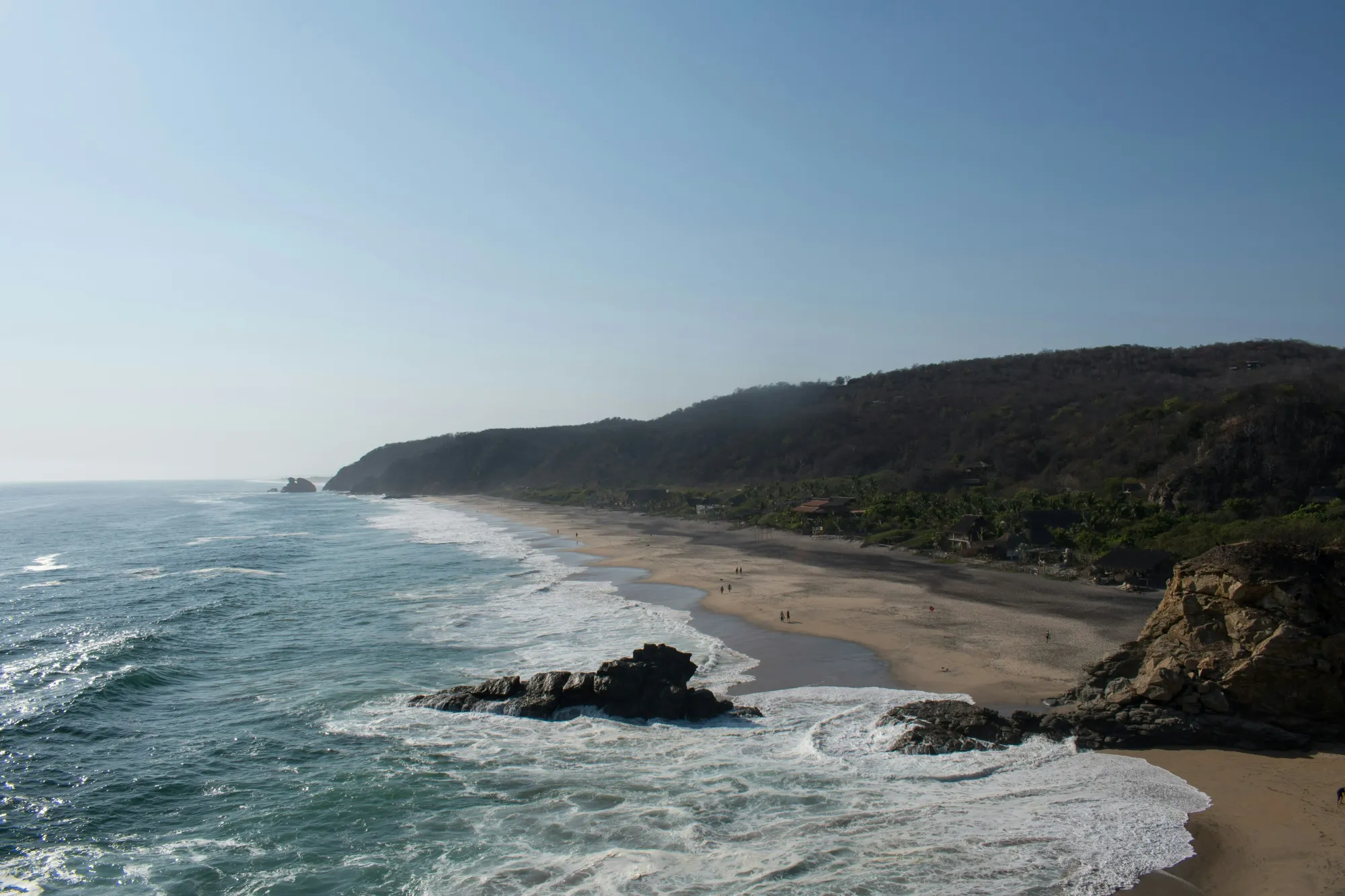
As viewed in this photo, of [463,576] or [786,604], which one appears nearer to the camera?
[786,604]

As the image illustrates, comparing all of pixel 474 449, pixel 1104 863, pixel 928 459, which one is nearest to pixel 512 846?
pixel 1104 863

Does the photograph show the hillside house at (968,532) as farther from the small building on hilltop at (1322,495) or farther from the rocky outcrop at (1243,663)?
the rocky outcrop at (1243,663)

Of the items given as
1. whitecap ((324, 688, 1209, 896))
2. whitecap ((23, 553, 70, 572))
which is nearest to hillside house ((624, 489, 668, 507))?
whitecap ((23, 553, 70, 572))

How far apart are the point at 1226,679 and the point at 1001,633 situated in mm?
11001

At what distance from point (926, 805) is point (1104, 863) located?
3169 millimetres

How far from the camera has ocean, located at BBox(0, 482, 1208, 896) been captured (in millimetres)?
13078

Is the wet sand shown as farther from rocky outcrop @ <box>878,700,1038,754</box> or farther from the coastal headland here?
rocky outcrop @ <box>878,700,1038,754</box>

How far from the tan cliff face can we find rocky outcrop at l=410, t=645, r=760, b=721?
392 inches

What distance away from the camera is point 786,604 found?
35531mm

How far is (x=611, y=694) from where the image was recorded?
2105 centimetres

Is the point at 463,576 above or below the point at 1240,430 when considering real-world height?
below

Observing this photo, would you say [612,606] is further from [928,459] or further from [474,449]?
[474,449]

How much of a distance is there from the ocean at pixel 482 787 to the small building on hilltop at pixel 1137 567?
2113 cm

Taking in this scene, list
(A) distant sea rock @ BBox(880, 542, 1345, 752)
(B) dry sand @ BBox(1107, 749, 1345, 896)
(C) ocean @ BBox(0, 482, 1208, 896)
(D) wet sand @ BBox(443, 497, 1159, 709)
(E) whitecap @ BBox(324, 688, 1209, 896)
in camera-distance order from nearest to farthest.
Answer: (B) dry sand @ BBox(1107, 749, 1345, 896)
(E) whitecap @ BBox(324, 688, 1209, 896)
(C) ocean @ BBox(0, 482, 1208, 896)
(A) distant sea rock @ BBox(880, 542, 1345, 752)
(D) wet sand @ BBox(443, 497, 1159, 709)
